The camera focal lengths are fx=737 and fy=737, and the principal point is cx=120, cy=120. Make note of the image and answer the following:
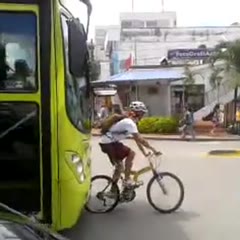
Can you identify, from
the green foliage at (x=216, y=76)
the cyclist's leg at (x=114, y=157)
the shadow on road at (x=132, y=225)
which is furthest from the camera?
the green foliage at (x=216, y=76)

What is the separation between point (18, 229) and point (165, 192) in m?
7.05

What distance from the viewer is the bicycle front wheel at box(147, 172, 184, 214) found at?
35.4 feet

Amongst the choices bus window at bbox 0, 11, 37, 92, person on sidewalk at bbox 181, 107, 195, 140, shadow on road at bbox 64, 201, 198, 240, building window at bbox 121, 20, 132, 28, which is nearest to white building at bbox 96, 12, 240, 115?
building window at bbox 121, 20, 132, 28

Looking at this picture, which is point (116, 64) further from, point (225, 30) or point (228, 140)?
point (228, 140)

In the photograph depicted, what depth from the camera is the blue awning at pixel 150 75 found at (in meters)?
42.1

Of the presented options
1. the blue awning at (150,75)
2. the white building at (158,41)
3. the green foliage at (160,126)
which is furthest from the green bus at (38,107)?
the white building at (158,41)

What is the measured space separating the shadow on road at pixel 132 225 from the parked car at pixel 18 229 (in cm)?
477

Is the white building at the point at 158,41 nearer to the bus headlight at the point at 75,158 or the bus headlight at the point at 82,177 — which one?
the bus headlight at the point at 82,177

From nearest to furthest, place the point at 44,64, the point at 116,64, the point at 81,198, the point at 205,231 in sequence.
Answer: the point at 44,64 → the point at 81,198 → the point at 205,231 → the point at 116,64

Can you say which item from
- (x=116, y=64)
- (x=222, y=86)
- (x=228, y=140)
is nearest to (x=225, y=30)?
(x=116, y=64)

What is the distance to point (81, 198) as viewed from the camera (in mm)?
7809

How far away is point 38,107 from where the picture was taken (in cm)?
727

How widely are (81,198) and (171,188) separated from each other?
3.20 metres

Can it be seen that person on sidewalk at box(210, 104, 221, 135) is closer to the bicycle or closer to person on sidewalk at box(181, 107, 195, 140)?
person on sidewalk at box(181, 107, 195, 140)
